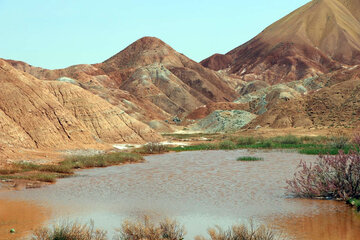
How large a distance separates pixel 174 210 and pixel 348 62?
19996 cm

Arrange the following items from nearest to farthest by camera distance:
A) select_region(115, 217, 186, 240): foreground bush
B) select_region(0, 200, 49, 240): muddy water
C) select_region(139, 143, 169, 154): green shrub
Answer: select_region(115, 217, 186, 240): foreground bush < select_region(0, 200, 49, 240): muddy water < select_region(139, 143, 169, 154): green shrub

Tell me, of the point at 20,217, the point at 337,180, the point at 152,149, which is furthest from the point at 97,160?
the point at 337,180

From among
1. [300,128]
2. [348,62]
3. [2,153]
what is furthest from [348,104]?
[348,62]

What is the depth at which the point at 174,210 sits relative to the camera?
15469 millimetres

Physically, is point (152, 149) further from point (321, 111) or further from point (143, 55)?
point (143, 55)

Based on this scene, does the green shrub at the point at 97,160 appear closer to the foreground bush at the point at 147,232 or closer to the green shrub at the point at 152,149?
the green shrub at the point at 152,149

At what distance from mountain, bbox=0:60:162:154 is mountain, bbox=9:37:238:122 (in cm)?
4314

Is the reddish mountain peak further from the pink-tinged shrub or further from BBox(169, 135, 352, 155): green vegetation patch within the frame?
the pink-tinged shrub

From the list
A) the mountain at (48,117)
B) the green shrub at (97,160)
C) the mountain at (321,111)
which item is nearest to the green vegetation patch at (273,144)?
the mountain at (48,117)

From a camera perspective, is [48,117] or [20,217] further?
[48,117]

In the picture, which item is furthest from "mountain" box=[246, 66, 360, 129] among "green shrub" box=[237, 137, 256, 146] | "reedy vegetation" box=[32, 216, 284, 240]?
"reedy vegetation" box=[32, 216, 284, 240]

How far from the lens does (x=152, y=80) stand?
141 metres

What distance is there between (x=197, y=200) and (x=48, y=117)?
24.1 meters

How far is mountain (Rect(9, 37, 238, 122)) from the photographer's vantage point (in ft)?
375
